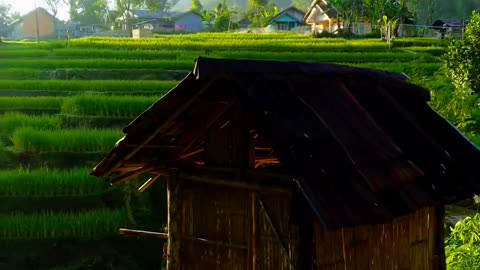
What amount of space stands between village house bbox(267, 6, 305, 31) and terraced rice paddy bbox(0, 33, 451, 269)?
81.7ft

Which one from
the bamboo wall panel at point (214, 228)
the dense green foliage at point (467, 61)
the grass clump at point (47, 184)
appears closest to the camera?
the bamboo wall panel at point (214, 228)

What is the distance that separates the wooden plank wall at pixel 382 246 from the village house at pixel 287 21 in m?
44.2

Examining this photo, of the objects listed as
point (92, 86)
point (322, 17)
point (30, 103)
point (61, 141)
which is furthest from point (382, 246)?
point (322, 17)

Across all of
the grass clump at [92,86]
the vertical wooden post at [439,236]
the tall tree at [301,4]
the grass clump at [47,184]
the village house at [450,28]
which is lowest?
the grass clump at [47,184]

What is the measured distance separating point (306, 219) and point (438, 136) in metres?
1.71

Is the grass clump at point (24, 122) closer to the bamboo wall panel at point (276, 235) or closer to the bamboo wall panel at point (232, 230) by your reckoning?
the bamboo wall panel at point (232, 230)

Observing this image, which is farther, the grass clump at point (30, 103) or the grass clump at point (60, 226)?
the grass clump at point (30, 103)

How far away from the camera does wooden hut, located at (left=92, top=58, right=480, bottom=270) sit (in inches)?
161

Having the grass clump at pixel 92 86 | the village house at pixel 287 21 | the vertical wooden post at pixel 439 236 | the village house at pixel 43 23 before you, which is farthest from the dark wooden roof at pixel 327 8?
the vertical wooden post at pixel 439 236

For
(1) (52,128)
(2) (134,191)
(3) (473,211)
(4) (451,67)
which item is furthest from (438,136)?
(4) (451,67)

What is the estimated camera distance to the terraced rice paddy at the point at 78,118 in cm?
979

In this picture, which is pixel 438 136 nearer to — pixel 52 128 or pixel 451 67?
pixel 52 128

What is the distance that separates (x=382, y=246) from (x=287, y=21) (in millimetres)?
45886

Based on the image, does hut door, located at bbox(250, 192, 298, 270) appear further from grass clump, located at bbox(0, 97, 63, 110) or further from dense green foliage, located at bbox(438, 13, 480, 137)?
dense green foliage, located at bbox(438, 13, 480, 137)
